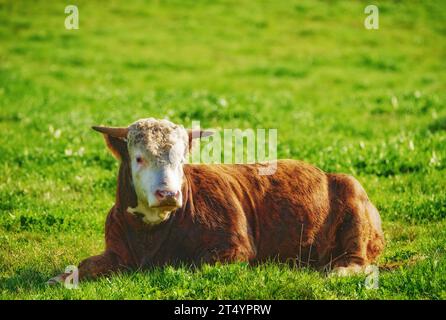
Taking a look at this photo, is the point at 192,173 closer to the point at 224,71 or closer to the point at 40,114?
the point at 40,114

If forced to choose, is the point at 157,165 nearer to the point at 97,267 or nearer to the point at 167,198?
the point at 167,198

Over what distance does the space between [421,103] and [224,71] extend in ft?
33.2

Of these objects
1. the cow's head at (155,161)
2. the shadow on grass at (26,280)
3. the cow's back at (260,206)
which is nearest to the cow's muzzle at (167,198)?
the cow's head at (155,161)

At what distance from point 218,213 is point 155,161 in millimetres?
1117

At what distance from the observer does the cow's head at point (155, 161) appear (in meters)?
8.06

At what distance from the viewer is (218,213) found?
29.4 feet

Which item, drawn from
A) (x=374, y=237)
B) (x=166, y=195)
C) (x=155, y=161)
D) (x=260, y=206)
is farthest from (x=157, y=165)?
(x=374, y=237)

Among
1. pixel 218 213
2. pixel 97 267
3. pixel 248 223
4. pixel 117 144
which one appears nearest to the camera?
pixel 97 267

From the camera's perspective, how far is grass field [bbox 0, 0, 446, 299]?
27.8 feet

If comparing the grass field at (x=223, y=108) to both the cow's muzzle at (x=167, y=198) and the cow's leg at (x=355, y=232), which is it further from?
the cow's muzzle at (x=167, y=198)

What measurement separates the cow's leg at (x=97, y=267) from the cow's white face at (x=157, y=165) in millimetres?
639
